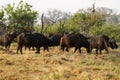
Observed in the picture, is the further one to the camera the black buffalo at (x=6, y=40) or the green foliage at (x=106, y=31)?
the green foliage at (x=106, y=31)

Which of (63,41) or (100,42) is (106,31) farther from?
(63,41)

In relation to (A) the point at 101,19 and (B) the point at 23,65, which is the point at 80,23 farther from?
(B) the point at 23,65

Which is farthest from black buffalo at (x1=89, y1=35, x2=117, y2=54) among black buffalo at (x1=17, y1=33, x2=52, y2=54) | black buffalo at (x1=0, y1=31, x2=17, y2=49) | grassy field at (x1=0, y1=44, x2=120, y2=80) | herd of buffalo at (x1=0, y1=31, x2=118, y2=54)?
grassy field at (x1=0, y1=44, x2=120, y2=80)

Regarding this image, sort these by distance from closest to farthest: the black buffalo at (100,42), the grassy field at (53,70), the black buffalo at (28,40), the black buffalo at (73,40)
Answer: the grassy field at (53,70) → the black buffalo at (28,40) → the black buffalo at (73,40) → the black buffalo at (100,42)

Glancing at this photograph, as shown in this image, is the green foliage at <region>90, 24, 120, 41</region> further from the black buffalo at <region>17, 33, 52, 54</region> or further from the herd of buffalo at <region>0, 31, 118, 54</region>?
the black buffalo at <region>17, 33, 52, 54</region>

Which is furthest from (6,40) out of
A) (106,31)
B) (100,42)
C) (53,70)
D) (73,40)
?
(106,31)

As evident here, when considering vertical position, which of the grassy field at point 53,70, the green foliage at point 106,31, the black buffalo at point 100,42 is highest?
the green foliage at point 106,31

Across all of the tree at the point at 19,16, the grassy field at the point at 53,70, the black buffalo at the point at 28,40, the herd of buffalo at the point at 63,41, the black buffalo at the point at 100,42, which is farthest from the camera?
the tree at the point at 19,16

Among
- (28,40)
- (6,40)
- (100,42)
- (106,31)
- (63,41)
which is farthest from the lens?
(106,31)

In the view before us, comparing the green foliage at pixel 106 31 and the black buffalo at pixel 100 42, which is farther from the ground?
the green foliage at pixel 106 31

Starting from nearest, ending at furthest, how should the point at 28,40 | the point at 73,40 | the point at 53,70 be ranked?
the point at 53,70 < the point at 28,40 < the point at 73,40

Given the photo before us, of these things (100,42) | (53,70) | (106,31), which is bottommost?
(53,70)

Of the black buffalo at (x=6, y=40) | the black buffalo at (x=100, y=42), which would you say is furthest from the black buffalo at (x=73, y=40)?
the black buffalo at (x=6, y=40)

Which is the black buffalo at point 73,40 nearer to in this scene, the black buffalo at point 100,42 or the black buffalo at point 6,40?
the black buffalo at point 100,42
